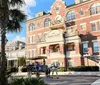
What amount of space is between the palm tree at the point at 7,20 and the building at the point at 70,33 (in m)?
14.8

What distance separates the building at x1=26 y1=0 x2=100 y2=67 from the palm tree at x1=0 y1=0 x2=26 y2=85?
14849 mm

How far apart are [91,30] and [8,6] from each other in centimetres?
2180

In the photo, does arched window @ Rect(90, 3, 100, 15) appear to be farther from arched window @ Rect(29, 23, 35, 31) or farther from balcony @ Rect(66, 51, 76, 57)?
arched window @ Rect(29, 23, 35, 31)

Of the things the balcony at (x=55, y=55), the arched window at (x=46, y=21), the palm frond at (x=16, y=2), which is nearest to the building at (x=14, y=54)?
the arched window at (x=46, y=21)

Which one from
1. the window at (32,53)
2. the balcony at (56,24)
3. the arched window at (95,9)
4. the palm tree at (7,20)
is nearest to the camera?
the palm tree at (7,20)

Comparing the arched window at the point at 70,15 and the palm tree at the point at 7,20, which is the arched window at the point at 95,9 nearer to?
the arched window at the point at 70,15

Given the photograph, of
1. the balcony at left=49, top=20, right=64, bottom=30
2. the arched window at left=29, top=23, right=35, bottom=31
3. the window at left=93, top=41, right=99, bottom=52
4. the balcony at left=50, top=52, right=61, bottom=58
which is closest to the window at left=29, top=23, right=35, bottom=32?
the arched window at left=29, top=23, right=35, bottom=31

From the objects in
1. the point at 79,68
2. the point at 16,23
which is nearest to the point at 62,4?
the point at 79,68

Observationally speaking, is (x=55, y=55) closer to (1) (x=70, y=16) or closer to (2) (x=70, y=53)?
(2) (x=70, y=53)

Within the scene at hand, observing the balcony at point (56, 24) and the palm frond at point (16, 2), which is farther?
the balcony at point (56, 24)

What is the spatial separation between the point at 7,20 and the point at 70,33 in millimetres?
21491

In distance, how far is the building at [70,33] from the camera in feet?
118

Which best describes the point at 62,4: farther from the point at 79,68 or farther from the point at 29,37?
the point at 79,68

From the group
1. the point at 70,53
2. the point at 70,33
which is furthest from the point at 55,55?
the point at 70,33
